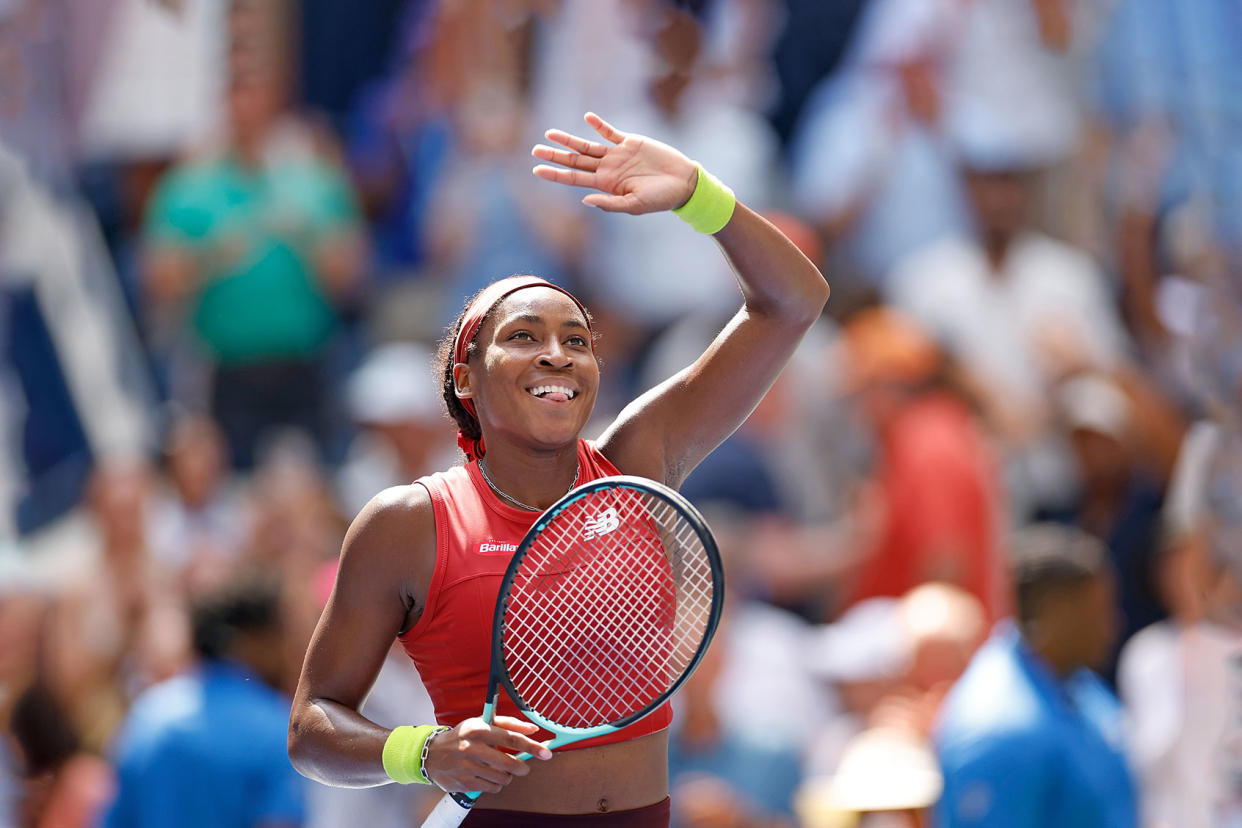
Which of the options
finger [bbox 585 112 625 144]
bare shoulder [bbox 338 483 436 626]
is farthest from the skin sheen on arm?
finger [bbox 585 112 625 144]


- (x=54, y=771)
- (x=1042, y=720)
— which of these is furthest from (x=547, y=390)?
(x=54, y=771)

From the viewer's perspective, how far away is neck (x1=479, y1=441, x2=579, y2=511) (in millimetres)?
2686

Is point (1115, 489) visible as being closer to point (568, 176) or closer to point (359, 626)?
point (568, 176)

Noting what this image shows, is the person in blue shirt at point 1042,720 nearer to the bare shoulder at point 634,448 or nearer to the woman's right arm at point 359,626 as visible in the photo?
the bare shoulder at point 634,448

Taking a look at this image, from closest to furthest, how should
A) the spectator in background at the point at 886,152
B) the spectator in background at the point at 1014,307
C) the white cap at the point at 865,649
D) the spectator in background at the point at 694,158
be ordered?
the white cap at the point at 865,649 → the spectator in background at the point at 1014,307 → the spectator in background at the point at 694,158 → the spectator in background at the point at 886,152

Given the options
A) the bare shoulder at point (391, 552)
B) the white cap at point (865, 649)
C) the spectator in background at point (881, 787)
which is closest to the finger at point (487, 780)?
the bare shoulder at point (391, 552)

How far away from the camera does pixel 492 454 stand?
2.72 m

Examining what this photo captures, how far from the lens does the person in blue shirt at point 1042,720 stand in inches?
161

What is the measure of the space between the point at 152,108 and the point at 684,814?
13.4 feet

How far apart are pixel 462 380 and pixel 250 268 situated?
4545mm

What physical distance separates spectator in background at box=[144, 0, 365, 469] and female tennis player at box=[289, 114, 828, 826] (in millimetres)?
4460

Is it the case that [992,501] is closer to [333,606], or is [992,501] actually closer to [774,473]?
[774,473]

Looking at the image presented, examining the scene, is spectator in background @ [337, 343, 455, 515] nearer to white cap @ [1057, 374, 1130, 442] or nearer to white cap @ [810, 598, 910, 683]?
white cap @ [810, 598, 910, 683]

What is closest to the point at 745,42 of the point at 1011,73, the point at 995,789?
the point at 1011,73
